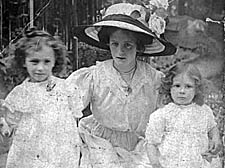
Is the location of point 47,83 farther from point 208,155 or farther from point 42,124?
point 208,155

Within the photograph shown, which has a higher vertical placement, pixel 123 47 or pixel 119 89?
pixel 123 47

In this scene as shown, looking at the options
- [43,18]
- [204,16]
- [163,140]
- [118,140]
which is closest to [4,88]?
[43,18]

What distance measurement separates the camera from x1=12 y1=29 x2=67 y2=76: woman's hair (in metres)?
→ 1.64

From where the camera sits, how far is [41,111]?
1.65 m

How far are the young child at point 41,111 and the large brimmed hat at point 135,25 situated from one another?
→ 0.09 m

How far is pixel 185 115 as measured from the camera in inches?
66.1

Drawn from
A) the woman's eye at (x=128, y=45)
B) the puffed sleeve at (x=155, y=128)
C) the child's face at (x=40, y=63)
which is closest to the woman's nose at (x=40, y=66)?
the child's face at (x=40, y=63)

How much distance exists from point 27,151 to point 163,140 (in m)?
0.39

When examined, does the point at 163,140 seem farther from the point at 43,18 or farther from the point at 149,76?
the point at 43,18

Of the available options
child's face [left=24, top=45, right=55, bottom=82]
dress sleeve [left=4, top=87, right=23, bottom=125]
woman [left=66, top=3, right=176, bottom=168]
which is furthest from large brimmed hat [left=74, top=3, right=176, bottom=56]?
dress sleeve [left=4, top=87, right=23, bottom=125]

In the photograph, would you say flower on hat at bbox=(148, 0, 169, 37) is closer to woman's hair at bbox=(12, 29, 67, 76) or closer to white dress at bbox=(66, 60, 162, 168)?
white dress at bbox=(66, 60, 162, 168)

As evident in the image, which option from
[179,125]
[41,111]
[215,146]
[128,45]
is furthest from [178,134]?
[41,111]

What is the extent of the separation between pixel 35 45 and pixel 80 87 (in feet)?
0.58

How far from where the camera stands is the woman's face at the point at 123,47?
1.66m
